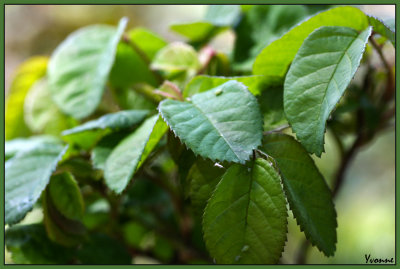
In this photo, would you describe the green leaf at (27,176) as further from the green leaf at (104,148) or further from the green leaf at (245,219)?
the green leaf at (245,219)

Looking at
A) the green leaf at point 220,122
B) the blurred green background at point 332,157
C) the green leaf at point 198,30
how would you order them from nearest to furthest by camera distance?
the green leaf at point 220,122
the green leaf at point 198,30
the blurred green background at point 332,157

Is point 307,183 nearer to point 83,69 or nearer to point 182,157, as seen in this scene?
point 182,157

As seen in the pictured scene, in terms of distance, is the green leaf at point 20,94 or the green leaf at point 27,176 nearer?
the green leaf at point 27,176

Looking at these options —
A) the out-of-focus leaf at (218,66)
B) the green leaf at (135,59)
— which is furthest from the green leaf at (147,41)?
the out-of-focus leaf at (218,66)

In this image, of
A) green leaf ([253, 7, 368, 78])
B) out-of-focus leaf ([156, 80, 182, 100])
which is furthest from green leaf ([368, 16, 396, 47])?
out-of-focus leaf ([156, 80, 182, 100])

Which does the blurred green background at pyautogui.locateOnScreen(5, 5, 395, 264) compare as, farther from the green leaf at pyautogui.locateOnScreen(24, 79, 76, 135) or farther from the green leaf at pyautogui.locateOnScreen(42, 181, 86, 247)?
the green leaf at pyautogui.locateOnScreen(24, 79, 76, 135)

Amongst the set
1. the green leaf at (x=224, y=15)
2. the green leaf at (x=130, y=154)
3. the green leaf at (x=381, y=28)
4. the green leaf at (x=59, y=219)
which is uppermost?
the green leaf at (x=381, y=28)
